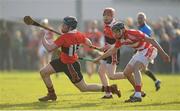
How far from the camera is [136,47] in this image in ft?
56.4

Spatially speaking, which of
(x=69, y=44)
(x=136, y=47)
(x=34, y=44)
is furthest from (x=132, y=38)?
(x=34, y=44)

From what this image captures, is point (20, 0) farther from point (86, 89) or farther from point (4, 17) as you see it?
point (86, 89)

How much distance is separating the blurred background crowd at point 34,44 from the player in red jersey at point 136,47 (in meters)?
14.0

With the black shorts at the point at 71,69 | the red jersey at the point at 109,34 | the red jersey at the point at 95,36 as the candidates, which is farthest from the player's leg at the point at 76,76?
the red jersey at the point at 95,36

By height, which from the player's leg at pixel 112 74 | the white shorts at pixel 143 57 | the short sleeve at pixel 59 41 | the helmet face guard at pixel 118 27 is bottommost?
the player's leg at pixel 112 74

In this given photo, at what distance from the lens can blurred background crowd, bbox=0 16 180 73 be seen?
1275 inches

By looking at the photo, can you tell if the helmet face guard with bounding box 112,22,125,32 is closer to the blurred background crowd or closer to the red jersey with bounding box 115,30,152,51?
the red jersey with bounding box 115,30,152,51

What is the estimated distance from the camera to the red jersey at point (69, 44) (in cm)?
1641

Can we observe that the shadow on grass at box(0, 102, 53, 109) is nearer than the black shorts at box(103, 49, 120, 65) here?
Yes

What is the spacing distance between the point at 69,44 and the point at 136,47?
1.63 metres

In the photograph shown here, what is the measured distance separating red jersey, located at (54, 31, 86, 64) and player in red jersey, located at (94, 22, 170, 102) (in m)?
0.63

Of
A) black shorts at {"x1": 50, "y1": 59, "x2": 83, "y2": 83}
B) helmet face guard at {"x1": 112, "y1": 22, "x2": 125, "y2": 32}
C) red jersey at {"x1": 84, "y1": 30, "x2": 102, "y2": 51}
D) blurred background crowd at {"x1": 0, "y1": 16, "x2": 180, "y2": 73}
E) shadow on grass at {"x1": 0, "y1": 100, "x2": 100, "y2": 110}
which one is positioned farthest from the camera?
blurred background crowd at {"x1": 0, "y1": 16, "x2": 180, "y2": 73}

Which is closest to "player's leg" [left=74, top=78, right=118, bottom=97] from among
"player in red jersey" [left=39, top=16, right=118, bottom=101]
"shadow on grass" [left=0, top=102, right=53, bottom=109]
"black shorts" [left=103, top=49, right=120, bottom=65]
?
"player in red jersey" [left=39, top=16, right=118, bottom=101]

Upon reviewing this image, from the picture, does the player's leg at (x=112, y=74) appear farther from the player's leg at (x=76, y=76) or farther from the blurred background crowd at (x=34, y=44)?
the blurred background crowd at (x=34, y=44)
